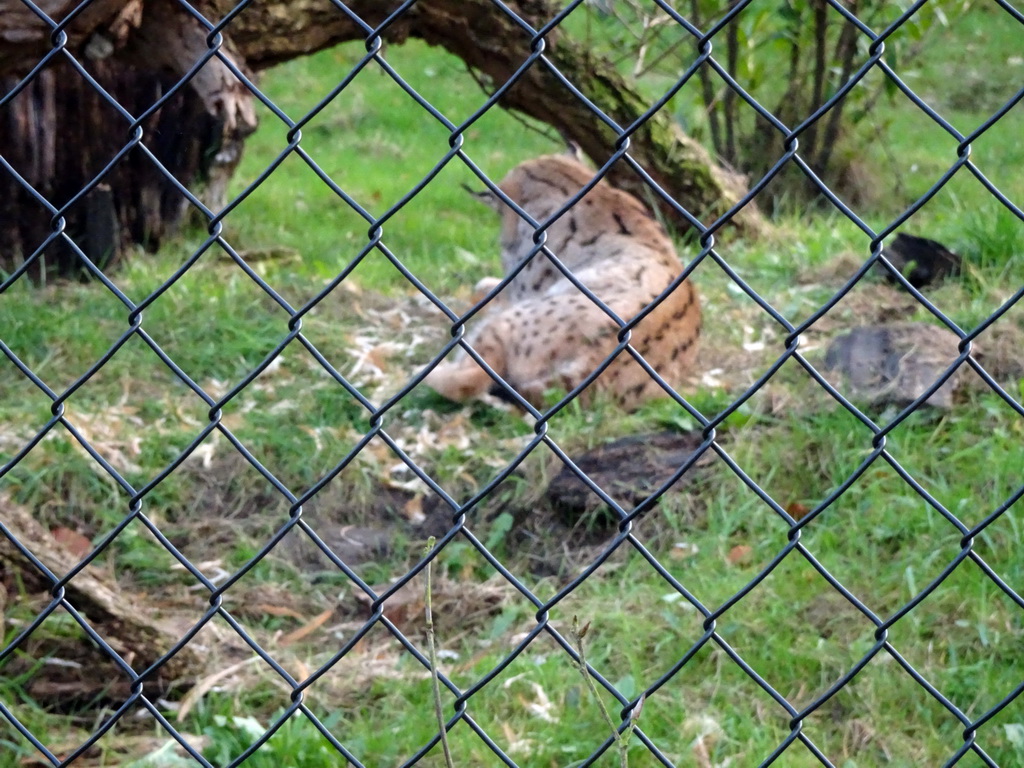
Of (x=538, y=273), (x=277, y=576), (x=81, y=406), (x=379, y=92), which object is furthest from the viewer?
(x=379, y=92)

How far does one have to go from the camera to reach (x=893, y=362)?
432 cm

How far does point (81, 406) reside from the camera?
186 inches

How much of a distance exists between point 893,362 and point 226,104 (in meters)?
2.80

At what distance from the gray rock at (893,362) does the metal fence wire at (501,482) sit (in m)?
0.19

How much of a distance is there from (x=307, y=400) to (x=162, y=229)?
2196 mm

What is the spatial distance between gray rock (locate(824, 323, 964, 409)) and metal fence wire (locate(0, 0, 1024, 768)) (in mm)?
194

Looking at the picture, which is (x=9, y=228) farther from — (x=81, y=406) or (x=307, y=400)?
(x=307, y=400)

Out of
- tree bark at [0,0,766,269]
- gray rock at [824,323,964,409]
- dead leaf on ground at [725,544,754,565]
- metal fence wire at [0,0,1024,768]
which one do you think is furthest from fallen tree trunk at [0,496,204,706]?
tree bark at [0,0,766,269]

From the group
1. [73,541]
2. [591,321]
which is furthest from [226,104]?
[73,541]

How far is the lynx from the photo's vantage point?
15.8 feet

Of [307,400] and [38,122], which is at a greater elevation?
[38,122]

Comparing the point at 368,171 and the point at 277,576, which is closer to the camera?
the point at 277,576

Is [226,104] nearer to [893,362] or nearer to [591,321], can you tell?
[591,321]

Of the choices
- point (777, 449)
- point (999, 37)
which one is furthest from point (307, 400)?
point (999, 37)
